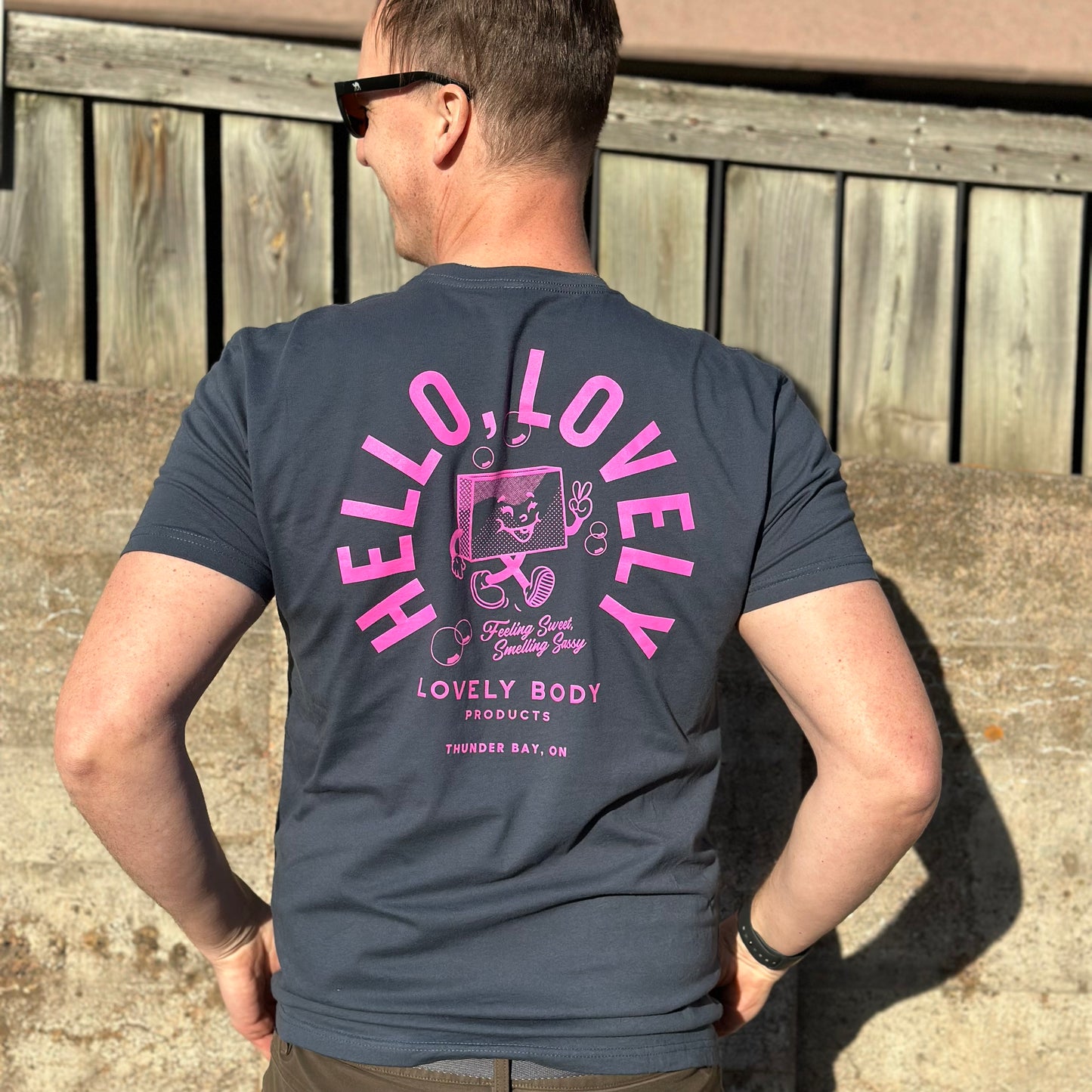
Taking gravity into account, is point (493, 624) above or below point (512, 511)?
below

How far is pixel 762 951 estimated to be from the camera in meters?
1.92

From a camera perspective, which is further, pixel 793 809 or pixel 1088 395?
pixel 1088 395

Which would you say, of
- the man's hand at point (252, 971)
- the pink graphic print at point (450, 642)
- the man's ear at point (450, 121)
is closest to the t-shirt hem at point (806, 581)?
the pink graphic print at point (450, 642)

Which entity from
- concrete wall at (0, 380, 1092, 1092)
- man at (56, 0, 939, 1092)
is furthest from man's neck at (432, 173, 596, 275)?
concrete wall at (0, 380, 1092, 1092)

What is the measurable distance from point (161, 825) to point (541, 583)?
66cm

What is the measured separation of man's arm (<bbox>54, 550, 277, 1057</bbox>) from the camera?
57.9 inches

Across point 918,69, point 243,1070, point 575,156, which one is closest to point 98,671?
point 575,156

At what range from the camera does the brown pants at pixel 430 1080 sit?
144cm

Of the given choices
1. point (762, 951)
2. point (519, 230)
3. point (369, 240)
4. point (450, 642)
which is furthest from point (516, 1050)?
point (369, 240)

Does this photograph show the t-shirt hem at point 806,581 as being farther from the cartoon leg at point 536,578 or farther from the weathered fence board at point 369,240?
the weathered fence board at point 369,240

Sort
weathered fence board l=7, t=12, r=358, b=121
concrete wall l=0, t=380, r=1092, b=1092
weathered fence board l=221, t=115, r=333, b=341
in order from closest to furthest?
concrete wall l=0, t=380, r=1092, b=1092, weathered fence board l=7, t=12, r=358, b=121, weathered fence board l=221, t=115, r=333, b=341

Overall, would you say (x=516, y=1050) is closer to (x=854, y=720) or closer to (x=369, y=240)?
(x=854, y=720)

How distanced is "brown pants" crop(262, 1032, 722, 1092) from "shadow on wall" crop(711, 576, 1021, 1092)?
1231 millimetres

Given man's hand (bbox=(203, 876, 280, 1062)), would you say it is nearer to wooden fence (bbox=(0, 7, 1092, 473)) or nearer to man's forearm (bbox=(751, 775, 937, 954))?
man's forearm (bbox=(751, 775, 937, 954))
